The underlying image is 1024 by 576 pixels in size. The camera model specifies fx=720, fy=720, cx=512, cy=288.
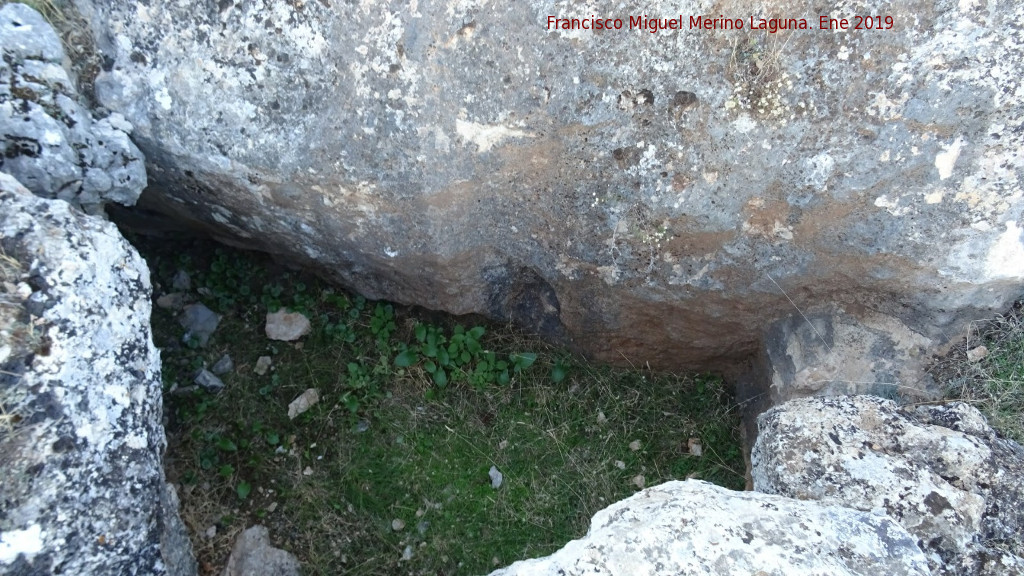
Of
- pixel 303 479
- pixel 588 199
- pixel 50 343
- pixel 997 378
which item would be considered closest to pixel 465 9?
pixel 588 199

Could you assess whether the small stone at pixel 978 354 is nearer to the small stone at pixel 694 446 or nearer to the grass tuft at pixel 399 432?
the grass tuft at pixel 399 432

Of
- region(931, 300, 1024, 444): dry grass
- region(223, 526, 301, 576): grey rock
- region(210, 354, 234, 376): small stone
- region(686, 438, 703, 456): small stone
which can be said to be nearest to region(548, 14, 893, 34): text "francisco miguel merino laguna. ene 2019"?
region(931, 300, 1024, 444): dry grass

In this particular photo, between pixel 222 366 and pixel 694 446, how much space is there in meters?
2.09

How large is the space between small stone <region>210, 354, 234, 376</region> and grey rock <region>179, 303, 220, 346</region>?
116 mm

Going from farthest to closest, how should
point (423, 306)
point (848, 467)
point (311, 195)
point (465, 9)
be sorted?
point (423, 306) < point (311, 195) < point (465, 9) < point (848, 467)

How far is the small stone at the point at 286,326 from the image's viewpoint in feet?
10.6

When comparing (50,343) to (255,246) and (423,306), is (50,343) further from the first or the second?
(423,306)

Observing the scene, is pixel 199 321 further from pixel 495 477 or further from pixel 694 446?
pixel 694 446

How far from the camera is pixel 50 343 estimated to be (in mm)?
1746

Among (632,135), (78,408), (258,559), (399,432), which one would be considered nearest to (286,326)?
(399,432)

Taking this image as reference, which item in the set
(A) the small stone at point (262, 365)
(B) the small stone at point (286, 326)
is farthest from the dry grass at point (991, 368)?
(A) the small stone at point (262, 365)

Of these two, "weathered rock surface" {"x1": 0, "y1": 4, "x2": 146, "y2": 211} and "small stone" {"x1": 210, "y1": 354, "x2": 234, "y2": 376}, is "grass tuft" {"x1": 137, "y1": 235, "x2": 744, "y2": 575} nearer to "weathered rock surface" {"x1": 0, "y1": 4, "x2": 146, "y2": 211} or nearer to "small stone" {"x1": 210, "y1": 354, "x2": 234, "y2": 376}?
"small stone" {"x1": 210, "y1": 354, "x2": 234, "y2": 376}

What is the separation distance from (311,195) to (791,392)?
1.86m

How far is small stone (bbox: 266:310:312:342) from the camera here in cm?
323
